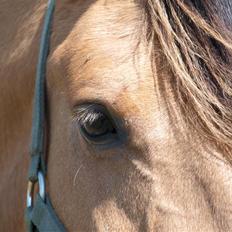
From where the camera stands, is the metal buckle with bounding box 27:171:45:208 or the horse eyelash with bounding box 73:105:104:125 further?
the metal buckle with bounding box 27:171:45:208

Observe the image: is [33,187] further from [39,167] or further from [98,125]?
[98,125]

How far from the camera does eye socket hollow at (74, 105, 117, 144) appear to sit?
1519 millimetres

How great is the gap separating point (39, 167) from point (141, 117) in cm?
42

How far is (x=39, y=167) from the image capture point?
1.72m

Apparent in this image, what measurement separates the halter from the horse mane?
38 cm

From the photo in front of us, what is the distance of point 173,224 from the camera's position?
137cm

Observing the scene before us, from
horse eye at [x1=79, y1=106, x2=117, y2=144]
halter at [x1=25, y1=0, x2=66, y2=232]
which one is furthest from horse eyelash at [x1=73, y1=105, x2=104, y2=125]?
halter at [x1=25, y1=0, x2=66, y2=232]

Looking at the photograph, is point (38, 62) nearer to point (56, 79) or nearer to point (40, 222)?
point (56, 79)

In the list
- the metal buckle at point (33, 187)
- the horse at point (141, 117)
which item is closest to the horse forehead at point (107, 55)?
the horse at point (141, 117)

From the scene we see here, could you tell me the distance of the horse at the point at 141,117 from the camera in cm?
140

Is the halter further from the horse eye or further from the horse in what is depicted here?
the horse eye

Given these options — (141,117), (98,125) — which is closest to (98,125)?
Answer: (98,125)

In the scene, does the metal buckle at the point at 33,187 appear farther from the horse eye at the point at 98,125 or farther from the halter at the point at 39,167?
the horse eye at the point at 98,125

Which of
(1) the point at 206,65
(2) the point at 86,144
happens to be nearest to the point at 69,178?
(2) the point at 86,144
